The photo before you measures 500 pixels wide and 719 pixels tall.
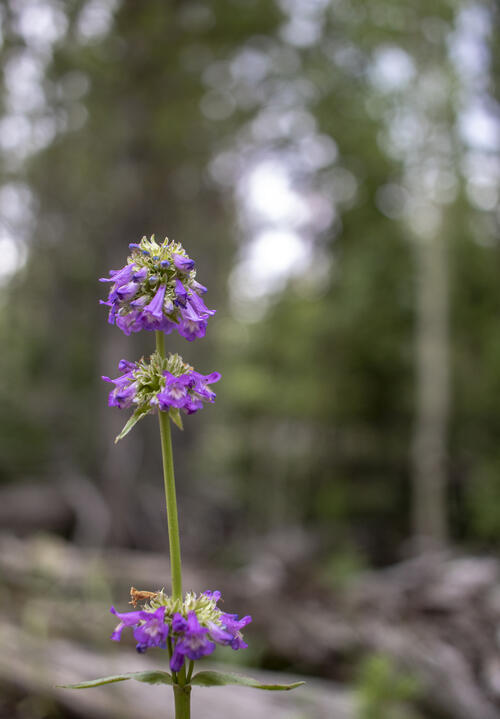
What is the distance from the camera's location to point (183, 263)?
1.10m

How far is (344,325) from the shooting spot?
971cm

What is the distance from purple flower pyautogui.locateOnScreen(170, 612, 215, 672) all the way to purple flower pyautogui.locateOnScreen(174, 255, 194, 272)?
59 centimetres

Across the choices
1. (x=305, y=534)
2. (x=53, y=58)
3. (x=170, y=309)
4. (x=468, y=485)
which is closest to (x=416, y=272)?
(x=468, y=485)

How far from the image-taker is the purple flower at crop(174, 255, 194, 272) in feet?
3.60

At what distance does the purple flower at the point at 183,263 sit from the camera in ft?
3.60

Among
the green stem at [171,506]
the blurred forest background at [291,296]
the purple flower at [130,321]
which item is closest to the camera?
the green stem at [171,506]

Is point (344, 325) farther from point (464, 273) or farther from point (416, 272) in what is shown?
point (464, 273)

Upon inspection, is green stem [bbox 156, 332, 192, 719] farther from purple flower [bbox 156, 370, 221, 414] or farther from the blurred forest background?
the blurred forest background

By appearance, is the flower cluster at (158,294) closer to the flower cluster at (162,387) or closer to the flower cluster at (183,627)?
the flower cluster at (162,387)

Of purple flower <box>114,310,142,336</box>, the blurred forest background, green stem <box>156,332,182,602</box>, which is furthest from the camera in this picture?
the blurred forest background

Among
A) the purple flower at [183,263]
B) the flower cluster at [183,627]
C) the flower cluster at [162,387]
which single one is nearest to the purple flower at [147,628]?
the flower cluster at [183,627]

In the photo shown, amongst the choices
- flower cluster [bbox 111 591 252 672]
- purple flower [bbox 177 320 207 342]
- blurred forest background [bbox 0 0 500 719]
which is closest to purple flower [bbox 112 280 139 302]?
purple flower [bbox 177 320 207 342]

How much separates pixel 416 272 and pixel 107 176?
5.09 meters

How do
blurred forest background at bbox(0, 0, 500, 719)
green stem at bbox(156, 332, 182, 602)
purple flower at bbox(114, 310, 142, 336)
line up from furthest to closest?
blurred forest background at bbox(0, 0, 500, 719) → purple flower at bbox(114, 310, 142, 336) → green stem at bbox(156, 332, 182, 602)
